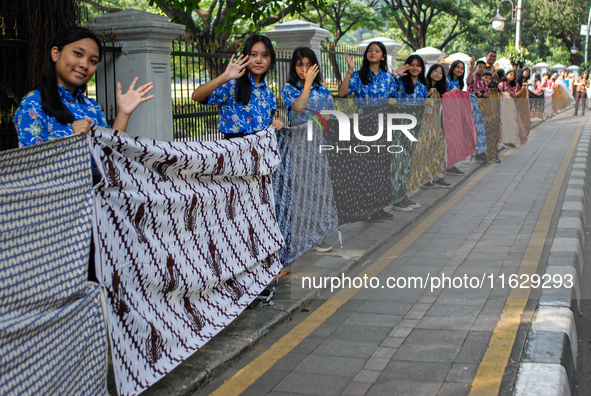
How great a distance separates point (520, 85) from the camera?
66.3ft

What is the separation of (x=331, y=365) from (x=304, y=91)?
105 inches

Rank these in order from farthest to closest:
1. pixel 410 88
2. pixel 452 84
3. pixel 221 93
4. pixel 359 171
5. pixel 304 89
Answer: pixel 452 84
pixel 410 88
pixel 359 171
pixel 304 89
pixel 221 93

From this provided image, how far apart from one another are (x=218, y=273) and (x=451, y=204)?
561cm

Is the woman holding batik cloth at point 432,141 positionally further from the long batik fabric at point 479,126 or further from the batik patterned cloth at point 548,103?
the batik patterned cloth at point 548,103

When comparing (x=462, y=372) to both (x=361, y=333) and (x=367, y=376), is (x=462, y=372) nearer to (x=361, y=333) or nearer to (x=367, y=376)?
(x=367, y=376)

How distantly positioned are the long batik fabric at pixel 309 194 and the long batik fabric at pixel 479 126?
6729 mm

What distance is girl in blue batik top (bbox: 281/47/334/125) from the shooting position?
5.95 meters

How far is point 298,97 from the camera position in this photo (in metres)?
6.14

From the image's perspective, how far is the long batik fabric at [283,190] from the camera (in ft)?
17.9

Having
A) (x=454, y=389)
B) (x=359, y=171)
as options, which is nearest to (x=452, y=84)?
(x=359, y=171)

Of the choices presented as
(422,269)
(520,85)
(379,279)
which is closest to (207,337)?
(379,279)

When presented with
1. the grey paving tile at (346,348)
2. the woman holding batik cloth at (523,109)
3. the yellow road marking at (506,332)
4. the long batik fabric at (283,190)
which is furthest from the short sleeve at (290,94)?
the woman holding batik cloth at (523,109)

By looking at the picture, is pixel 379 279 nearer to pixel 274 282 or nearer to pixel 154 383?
pixel 274 282

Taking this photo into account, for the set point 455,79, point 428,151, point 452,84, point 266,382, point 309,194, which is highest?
point 455,79
